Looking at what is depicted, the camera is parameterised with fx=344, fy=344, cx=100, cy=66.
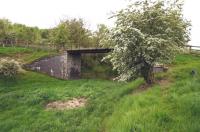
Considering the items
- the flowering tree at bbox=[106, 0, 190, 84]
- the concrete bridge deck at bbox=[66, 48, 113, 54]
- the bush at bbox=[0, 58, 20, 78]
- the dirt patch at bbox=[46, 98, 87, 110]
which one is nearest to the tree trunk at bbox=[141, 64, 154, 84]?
the flowering tree at bbox=[106, 0, 190, 84]

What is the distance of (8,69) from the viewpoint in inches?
1857

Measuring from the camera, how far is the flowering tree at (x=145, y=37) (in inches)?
1047

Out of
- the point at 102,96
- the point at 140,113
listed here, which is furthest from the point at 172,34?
the point at 140,113

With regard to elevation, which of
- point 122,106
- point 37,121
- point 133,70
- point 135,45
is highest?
point 135,45

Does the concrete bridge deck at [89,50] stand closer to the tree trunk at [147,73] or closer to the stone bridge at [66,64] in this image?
the stone bridge at [66,64]

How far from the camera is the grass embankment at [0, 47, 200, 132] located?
1822 cm

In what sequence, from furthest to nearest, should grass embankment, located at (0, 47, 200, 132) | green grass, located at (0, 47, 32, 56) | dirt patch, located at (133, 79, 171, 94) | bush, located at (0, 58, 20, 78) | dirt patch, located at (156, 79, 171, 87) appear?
green grass, located at (0, 47, 32, 56) → bush, located at (0, 58, 20, 78) → dirt patch, located at (156, 79, 171, 87) → dirt patch, located at (133, 79, 171, 94) → grass embankment, located at (0, 47, 200, 132)

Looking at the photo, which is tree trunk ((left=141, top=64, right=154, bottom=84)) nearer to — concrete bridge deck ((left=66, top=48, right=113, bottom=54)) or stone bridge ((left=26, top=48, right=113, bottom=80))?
concrete bridge deck ((left=66, top=48, right=113, bottom=54))

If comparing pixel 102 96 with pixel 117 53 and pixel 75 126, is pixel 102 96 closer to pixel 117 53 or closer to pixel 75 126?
pixel 117 53

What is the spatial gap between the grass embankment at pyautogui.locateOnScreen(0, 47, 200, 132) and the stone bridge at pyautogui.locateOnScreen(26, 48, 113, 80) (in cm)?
659

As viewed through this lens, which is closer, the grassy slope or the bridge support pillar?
the grassy slope

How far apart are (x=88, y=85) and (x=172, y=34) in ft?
42.5

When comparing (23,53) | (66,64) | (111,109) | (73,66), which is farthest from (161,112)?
(23,53)

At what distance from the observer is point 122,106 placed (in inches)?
922
